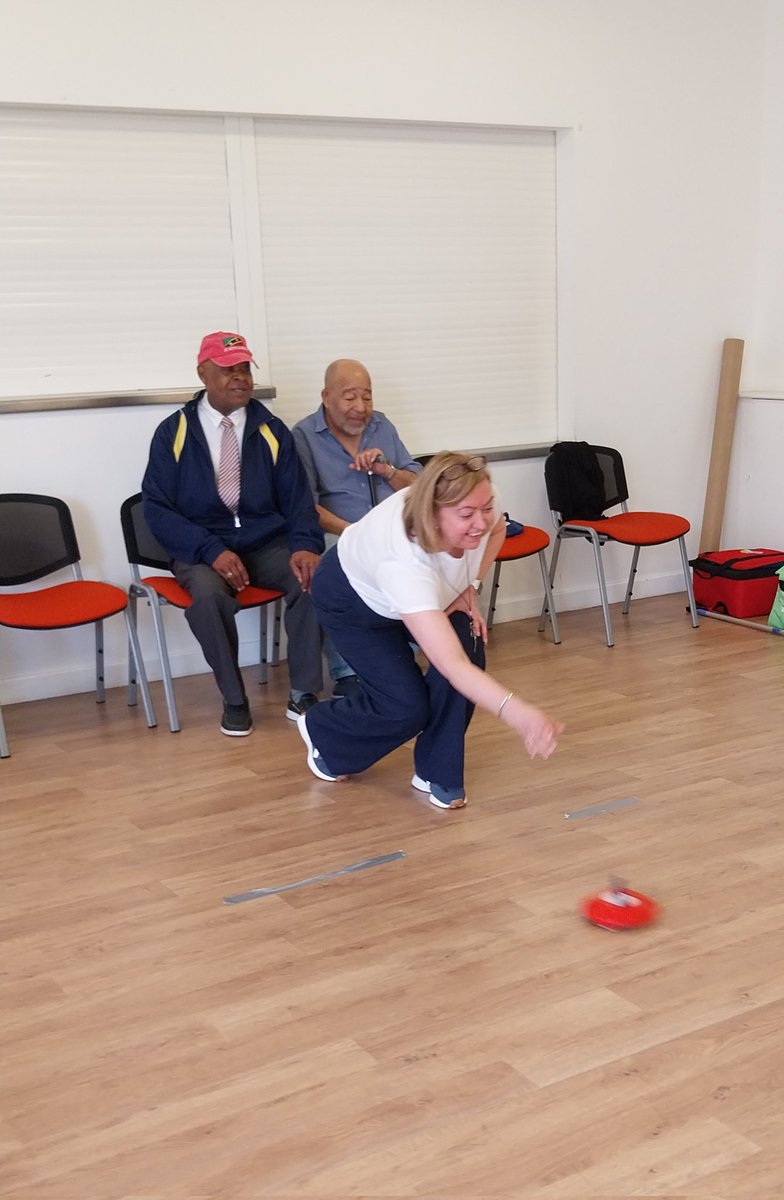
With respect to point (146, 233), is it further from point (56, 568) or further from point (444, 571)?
point (444, 571)

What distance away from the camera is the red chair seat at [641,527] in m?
5.18

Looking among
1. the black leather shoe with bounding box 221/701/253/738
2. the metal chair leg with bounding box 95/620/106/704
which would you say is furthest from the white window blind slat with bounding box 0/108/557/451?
the black leather shoe with bounding box 221/701/253/738

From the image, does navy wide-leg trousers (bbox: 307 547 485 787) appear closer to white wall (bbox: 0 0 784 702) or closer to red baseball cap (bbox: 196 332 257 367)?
red baseball cap (bbox: 196 332 257 367)

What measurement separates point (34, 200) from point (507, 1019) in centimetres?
340

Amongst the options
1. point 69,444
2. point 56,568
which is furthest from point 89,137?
point 56,568

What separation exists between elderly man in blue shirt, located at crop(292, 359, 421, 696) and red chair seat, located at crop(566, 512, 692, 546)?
0.95 metres

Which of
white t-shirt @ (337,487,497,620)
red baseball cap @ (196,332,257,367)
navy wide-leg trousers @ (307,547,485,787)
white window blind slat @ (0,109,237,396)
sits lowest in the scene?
navy wide-leg trousers @ (307,547,485,787)

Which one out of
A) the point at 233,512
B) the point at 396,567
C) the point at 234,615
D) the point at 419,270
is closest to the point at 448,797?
the point at 396,567

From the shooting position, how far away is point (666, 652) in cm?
509

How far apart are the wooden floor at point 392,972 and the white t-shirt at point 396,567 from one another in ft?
2.20

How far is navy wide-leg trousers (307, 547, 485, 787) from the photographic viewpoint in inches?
137

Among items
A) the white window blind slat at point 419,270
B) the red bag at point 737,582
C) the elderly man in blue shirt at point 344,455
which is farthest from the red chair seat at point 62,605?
the red bag at point 737,582

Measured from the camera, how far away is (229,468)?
4477 millimetres

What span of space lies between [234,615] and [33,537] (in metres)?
0.79
